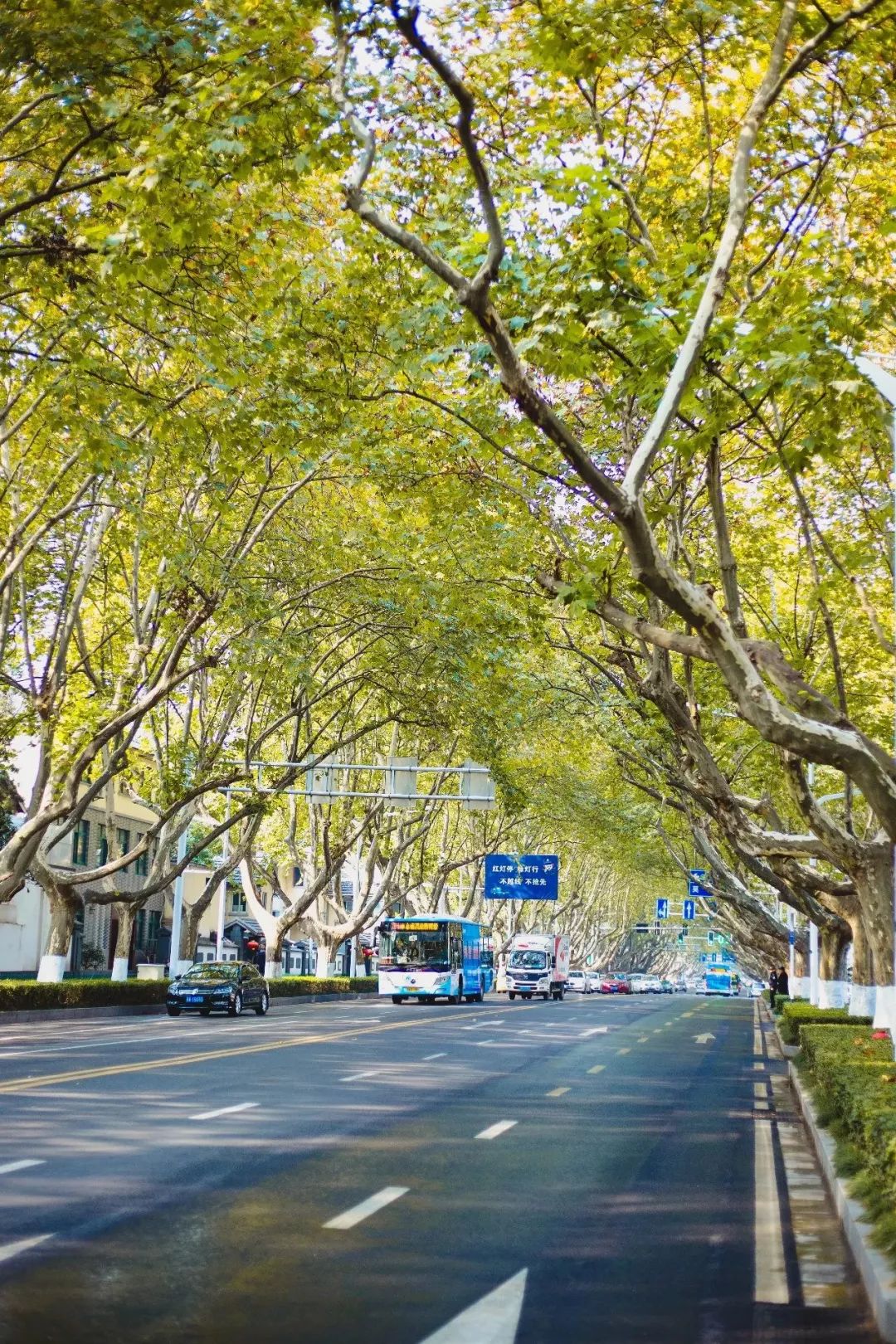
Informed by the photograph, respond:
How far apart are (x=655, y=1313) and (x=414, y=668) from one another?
87.0 ft

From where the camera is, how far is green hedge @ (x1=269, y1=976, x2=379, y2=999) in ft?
155

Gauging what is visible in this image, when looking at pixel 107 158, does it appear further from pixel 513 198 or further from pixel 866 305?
pixel 866 305

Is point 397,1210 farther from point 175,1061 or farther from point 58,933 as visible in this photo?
point 58,933

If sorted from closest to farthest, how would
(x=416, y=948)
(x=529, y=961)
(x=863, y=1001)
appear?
1. (x=863, y=1001)
2. (x=416, y=948)
3. (x=529, y=961)

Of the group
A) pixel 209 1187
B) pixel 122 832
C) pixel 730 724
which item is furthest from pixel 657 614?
pixel 122 832

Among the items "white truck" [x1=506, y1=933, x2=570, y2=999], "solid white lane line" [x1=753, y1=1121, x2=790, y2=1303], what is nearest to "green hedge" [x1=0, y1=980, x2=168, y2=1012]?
"solid white lane line" [x1=753, y1=1121, x2=790, y2=1303]

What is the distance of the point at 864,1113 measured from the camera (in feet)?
32.0

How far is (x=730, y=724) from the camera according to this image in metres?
32.5

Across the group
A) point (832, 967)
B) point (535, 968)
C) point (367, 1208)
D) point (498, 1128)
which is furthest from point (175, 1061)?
point (535, 968)

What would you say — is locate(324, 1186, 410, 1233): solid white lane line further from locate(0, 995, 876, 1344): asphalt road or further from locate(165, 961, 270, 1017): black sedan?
locate(165, 961, 270, 1017): black sedan

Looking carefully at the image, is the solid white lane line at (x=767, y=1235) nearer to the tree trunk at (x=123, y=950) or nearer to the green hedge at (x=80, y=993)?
the green hedge at (x=80, y=993)

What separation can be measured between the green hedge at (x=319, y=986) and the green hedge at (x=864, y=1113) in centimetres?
3116

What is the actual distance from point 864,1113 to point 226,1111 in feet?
21.4

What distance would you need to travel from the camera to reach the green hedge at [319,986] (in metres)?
47.2
